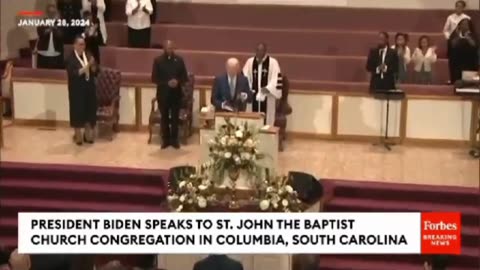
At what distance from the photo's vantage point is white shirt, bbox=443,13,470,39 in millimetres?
13492

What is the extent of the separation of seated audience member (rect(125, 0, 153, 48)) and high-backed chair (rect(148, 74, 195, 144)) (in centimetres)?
164

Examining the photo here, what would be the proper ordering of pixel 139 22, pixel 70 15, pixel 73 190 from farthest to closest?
pixel 70 15 < pixel 139 22 < pixel 73 190

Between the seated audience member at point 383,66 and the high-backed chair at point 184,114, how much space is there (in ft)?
7.54

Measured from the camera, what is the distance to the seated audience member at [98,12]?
1428 centimetres

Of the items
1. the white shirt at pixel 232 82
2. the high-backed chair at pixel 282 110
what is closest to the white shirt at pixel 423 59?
the high-backed chair at pixel 282 110

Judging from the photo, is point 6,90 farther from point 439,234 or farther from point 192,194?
point 439,234

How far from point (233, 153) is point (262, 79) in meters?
3.34

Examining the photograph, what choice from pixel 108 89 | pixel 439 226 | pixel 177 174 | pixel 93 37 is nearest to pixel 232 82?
pixel 177 174

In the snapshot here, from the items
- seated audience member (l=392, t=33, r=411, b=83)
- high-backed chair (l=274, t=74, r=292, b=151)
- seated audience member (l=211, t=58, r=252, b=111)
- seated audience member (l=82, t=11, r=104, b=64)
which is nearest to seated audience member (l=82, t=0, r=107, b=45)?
seated audience member (l=82, t=11, r=104, b=64)

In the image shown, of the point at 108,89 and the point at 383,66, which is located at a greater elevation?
the point at 383,66

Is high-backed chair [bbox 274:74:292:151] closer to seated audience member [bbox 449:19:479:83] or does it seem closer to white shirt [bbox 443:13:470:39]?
seated audience member [bbox 449:19:479:83]

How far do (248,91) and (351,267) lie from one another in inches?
107

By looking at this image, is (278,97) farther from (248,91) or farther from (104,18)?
(104,18)

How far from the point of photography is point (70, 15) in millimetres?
14367
